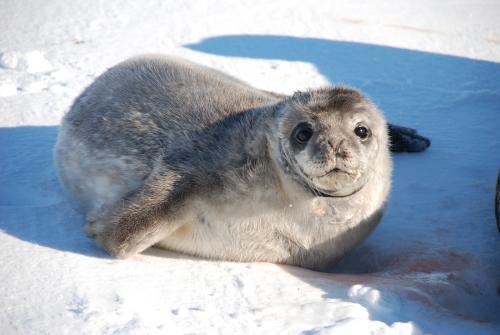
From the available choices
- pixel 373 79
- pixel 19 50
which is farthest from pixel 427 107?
pixel 19 50

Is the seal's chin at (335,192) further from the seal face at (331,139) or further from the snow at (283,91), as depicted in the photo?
the snow at (283,91)

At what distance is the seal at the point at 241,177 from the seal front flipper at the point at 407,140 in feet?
3.74

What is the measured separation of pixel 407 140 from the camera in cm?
413

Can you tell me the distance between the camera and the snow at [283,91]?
2.25 metres

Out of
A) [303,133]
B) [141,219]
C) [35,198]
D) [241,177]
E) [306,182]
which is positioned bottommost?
[35,198]

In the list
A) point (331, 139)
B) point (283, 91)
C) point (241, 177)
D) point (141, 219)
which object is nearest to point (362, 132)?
point (331, 139)

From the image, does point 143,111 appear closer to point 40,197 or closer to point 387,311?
point 40,197

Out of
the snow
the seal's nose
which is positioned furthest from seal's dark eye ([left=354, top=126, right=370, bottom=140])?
the snow

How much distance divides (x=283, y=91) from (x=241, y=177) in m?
2.21

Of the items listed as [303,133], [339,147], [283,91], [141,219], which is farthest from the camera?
[283,91]

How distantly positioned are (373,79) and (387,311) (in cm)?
314

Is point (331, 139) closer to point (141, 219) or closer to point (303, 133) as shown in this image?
point (303, 133)

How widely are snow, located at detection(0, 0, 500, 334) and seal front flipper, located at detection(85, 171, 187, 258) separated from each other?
0.24ft

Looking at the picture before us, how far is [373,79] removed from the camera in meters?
5.17
